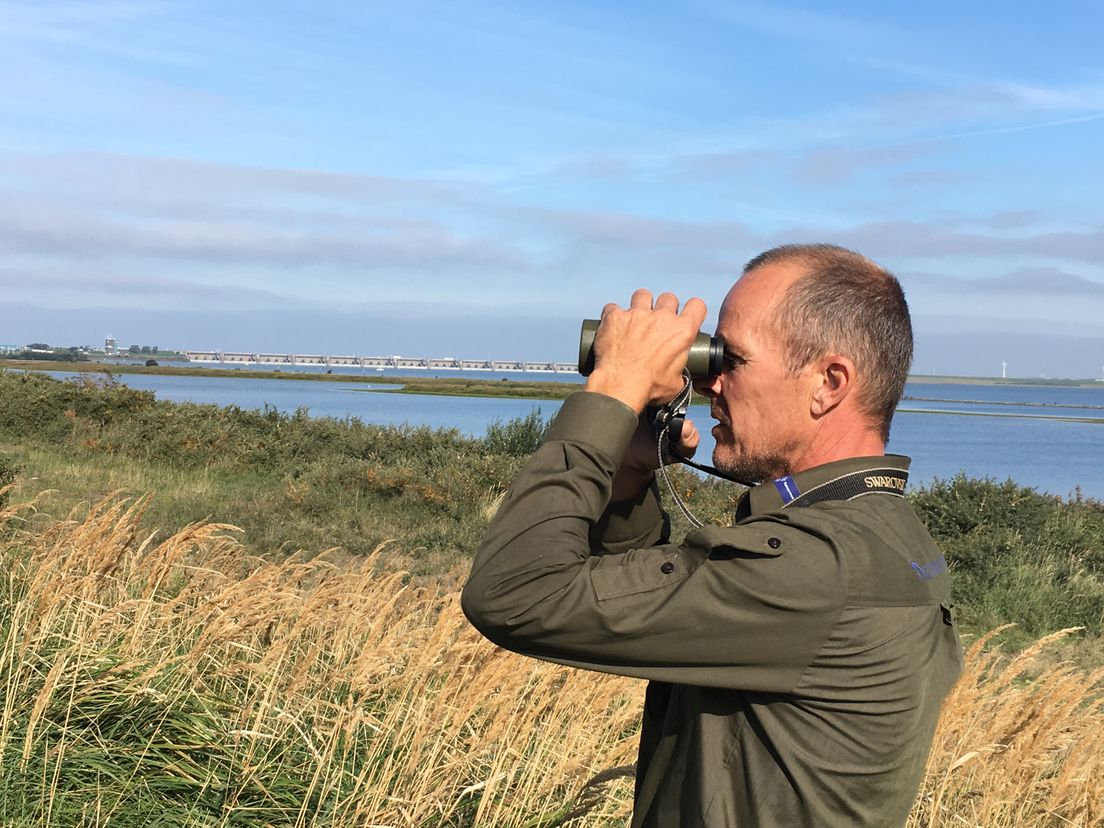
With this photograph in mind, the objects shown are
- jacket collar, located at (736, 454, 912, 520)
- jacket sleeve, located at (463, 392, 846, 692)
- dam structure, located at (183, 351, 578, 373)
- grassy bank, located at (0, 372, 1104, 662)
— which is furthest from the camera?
dam structure, located at (183, 351, 578, 373)

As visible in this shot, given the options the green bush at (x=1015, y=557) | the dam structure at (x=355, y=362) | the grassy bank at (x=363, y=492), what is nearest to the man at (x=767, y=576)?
the grassy bank at (x=363, y=492)

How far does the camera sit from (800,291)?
1.75 m

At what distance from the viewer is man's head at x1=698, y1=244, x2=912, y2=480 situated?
1.73 meters

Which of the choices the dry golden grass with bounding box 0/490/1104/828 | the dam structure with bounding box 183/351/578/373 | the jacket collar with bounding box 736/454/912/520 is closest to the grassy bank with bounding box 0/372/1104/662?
A: the dry golden grass with bounding box 0/490/1104/828

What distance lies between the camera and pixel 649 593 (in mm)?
1483

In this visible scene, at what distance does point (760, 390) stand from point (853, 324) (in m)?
0.19

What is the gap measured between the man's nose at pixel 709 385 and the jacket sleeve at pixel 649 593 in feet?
1.00

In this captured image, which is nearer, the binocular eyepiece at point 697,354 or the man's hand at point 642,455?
the binocular eyepiece at point 697,354

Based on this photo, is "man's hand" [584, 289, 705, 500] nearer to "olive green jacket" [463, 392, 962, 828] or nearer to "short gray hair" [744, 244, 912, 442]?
"olive green jacket" [463, 392, 962, 828]

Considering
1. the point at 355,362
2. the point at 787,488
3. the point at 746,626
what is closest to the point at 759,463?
the point at 787,488

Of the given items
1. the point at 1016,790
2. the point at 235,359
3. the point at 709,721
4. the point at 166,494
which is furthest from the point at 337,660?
the point at 235,359

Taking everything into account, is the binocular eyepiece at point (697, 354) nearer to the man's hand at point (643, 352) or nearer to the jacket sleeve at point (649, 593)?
the man's hand at point (643, 352)

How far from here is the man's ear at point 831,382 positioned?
67.7 inches

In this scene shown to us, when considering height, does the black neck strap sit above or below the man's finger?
below
